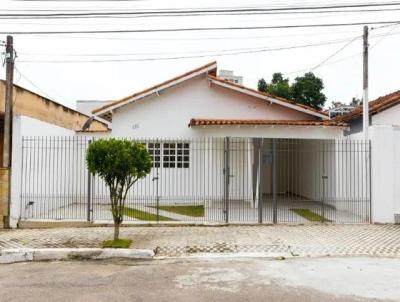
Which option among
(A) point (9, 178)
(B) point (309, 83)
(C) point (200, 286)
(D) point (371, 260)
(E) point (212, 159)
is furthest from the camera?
(B) point (309, 83)

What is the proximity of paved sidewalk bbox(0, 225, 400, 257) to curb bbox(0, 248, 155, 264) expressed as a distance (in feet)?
1.37

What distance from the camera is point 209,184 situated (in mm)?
14047

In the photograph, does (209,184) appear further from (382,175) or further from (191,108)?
(382,175)

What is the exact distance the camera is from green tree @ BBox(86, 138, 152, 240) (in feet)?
27.0

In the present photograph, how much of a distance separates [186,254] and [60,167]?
6704 millimetres

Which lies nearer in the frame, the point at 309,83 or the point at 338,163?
the point at 338,163

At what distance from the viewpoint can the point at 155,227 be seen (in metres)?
10.4

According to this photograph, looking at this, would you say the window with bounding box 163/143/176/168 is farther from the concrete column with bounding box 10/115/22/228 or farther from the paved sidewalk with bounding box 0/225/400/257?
the concrete column with bounding box 10/115/22/228

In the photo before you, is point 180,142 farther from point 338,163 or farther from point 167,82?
point 338,163

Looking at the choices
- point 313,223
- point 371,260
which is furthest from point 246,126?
point 371,260

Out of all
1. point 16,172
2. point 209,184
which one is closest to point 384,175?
point 209,184

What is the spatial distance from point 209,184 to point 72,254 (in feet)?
22.6

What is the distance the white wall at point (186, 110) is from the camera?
1501 centimetres

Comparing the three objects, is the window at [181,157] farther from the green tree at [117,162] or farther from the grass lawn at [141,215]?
the green tree at [117,162]
